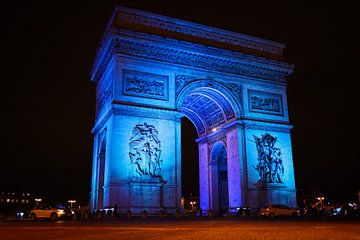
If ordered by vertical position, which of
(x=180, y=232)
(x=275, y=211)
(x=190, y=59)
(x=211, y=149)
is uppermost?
(x=190, y=59)

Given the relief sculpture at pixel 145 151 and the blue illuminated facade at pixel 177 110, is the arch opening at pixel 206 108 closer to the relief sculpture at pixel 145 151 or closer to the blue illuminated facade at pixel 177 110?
the blue illuminated facade at pixel 177 110

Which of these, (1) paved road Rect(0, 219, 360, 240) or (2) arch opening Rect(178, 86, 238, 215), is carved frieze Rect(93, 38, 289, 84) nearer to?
(2) arch opening Rect(178, 86, 238, 215)

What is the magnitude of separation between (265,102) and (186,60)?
7.24 metres

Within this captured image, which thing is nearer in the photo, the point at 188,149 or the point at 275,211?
the point at 275,211

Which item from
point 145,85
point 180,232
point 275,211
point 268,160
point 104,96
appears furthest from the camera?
point 104,96

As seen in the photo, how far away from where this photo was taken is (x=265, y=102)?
29.4 m

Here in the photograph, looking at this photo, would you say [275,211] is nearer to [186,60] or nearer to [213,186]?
[213,186]

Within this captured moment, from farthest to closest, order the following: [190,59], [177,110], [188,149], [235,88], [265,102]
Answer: [188,149]
[265,102]
[235,88]
[190,59]
[177,110]

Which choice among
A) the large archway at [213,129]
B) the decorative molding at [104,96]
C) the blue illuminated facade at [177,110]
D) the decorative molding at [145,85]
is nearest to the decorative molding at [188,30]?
the blue illuminated facade at [177,110]

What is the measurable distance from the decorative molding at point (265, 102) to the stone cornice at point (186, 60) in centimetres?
137

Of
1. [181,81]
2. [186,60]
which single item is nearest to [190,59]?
[186,60]

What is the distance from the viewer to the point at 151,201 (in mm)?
23016

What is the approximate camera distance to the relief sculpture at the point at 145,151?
23469 millimetres

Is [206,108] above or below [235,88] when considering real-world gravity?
below
